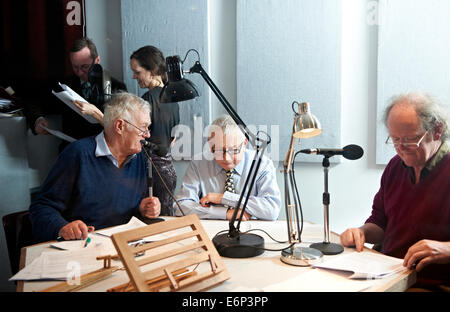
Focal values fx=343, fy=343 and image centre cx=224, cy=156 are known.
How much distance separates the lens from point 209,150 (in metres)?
1.75

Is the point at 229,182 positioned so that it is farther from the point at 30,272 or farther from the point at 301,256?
the point at 30,272

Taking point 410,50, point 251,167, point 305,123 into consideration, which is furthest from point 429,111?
point 251,167

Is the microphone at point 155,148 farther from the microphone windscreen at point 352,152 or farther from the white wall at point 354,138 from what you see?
the microphone windscreen at point 352,152

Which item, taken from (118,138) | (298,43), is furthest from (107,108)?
(298,43)

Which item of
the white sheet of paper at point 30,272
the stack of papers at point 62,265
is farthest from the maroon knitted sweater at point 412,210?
the white sheet of paper at point 30,272

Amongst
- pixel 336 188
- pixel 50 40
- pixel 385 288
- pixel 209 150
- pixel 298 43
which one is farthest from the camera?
pixel 209 150

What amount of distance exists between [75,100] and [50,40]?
239mm

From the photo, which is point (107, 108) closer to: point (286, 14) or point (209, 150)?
point (209, 150)

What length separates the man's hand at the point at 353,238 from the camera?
1.14 metres

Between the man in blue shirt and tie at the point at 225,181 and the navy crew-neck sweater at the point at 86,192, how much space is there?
0.82 feet

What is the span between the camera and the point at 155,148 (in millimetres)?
1546

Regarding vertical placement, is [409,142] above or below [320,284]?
above

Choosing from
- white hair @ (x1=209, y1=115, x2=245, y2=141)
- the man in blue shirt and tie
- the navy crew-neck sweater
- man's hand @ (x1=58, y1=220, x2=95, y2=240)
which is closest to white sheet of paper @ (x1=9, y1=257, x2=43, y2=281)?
man's hand @ (x1=58, y1=220, x2=95, y2=240)

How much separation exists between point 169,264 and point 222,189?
934 millimetres
